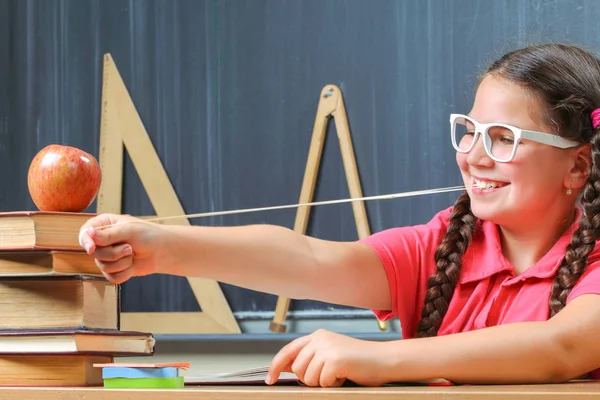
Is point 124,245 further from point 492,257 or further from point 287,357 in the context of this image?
point 492,257

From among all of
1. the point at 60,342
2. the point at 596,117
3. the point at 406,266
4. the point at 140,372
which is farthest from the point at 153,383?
the point at 596,117

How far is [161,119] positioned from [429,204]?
0.68 metres

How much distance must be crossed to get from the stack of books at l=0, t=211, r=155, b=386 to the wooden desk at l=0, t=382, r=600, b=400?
0.62 ft

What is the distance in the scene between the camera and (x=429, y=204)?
6.59 ft

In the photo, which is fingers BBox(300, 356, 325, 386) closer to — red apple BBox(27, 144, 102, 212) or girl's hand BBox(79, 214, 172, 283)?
girl's hand BBox(79, 214, 172, 283)

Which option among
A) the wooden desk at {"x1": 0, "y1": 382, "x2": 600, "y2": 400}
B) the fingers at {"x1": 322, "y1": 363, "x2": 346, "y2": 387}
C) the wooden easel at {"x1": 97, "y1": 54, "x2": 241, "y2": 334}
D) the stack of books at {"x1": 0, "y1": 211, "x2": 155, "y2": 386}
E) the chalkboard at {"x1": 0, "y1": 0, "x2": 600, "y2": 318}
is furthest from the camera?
the wooden easel at {"x1": 97, "y1": 54, "x2": 241, "y2": 334}

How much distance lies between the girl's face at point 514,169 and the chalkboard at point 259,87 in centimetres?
68

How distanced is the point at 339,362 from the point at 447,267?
45 centimetres

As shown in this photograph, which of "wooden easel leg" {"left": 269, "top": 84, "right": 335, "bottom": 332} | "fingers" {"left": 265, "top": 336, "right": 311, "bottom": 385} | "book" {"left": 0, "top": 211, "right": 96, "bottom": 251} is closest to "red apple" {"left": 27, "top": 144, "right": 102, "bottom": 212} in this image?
"book" {"left": 0, "top": 211, "right": 96, "bottom": 251}

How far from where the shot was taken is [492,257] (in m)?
1.34

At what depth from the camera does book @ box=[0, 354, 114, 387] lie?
1.17 m

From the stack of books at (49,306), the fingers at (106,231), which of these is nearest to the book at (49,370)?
the stack of books at (49,306)

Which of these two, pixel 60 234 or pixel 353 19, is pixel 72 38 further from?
pixel 60 234

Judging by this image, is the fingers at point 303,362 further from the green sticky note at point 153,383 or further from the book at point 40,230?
the book at point 40,230
